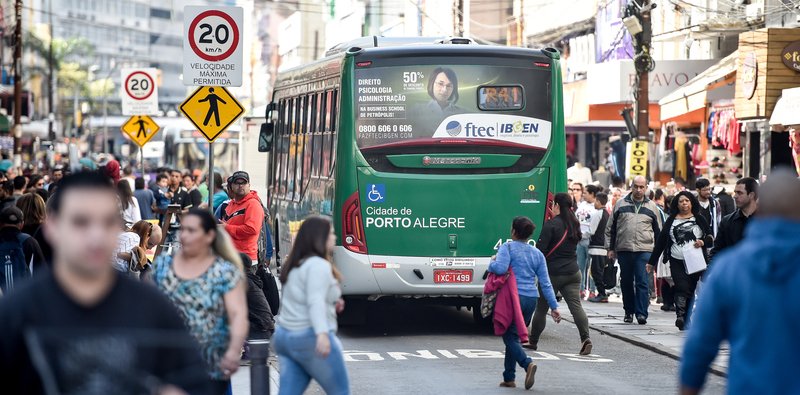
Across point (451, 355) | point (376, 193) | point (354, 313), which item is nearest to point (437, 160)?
point (376, 193)

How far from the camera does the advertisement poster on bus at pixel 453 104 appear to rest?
16.6 metres

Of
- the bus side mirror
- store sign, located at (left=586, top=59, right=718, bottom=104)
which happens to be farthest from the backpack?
store sign, located at (left=586, top=59, right=718, bottom=104)

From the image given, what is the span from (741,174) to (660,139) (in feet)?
20.6

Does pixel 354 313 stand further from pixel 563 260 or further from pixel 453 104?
pixel 563 260

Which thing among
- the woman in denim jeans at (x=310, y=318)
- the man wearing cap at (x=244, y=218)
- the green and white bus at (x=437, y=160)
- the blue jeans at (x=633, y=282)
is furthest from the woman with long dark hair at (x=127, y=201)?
the blue jeans at (x=633, y=282)

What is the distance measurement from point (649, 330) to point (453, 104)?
3653mm

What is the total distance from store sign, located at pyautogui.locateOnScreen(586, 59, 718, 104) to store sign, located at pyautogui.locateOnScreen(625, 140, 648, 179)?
5.22 meters

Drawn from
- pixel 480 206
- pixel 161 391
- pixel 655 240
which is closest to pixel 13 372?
pixel 161 391

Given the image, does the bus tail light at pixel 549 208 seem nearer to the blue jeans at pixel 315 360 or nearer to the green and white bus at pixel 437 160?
the green and white bus at pixel 437 160

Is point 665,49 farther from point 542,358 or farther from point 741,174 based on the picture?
point 542,358

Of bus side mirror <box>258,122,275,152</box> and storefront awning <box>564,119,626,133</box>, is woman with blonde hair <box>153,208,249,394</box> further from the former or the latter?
storefront awning <box>564,119,626,133</box>

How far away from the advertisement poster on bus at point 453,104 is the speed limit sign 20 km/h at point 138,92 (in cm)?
1048

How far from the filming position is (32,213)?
1341 cm

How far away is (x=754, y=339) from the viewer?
5.37 m
